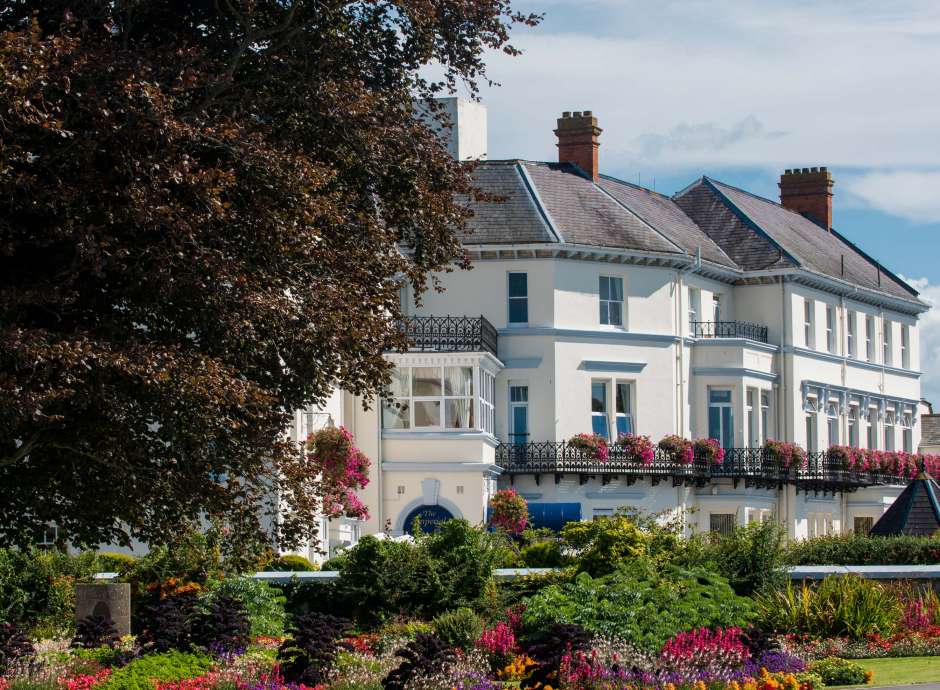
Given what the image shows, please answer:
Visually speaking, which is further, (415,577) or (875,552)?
(875,552)

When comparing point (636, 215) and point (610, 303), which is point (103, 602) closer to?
point (610, 303)

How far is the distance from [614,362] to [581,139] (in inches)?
345

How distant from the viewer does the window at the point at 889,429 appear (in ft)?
205

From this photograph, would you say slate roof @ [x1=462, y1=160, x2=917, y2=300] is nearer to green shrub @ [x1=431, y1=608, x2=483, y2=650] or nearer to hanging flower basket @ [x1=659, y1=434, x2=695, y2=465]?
hanging flower basket @ [x1=659, y1=434, x2=695, y2=465]

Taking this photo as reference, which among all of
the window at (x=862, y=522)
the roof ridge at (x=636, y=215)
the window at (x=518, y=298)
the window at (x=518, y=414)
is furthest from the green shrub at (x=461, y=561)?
the window at (x=862, y=522)

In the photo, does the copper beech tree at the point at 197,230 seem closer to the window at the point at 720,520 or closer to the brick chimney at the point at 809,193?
the window at the point at 720,520

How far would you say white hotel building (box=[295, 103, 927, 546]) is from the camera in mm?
43375

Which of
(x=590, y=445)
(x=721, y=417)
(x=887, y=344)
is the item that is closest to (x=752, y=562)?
(x=590, y=445)

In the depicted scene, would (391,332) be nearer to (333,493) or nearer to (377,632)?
(333,493)

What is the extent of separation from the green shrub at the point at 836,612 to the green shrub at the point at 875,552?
4174 millimetres

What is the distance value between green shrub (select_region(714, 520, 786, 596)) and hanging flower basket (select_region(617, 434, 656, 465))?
983 inches

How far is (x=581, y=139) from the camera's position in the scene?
53.9 metres

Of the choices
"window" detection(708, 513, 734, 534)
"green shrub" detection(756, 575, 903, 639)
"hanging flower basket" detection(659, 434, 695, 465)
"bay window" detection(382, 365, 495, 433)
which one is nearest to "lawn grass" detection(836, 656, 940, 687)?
"green shrub" detection(756, 575, 903, 639)

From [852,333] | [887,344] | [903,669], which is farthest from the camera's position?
[887,344]
